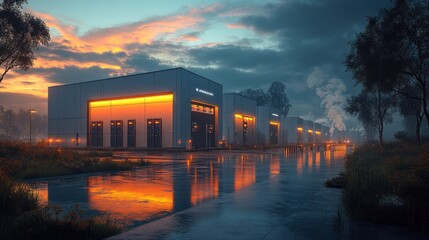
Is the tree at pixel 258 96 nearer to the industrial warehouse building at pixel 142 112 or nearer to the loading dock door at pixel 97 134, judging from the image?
the industrial warehouse building at pixel 142 112

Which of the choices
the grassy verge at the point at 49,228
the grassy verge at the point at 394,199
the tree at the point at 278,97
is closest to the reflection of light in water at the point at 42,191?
the grassy verge at the point at 49,228

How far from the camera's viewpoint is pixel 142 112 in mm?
65750

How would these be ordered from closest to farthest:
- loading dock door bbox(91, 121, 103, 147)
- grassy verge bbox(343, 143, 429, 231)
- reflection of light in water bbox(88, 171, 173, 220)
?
1. grassy verge bbox(343, 143, 429, 231)
2. reflection of light in water bbox(88, 171, 173, 220)
3. loading dock door bbox(91, 121, 103, 147)

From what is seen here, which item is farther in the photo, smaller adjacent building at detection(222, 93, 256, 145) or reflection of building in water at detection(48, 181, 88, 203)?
smaller adjacent building at detection(222, 93, 256, 145)

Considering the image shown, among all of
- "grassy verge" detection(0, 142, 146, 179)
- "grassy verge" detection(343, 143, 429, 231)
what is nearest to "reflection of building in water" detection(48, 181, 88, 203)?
"grassy verge" detection(0, 142, 146, 179)

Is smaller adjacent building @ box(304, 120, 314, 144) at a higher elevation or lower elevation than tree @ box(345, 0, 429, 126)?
lower

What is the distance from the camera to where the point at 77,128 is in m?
74.8

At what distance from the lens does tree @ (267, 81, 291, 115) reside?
576ft

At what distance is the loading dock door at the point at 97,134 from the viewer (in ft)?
236

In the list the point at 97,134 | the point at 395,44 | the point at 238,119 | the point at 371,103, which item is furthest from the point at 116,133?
the point at 395,44

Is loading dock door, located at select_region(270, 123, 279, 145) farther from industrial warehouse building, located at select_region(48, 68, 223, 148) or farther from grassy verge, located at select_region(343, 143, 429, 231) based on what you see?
grassy verge, located at select_region(343, 143, 429, 231)

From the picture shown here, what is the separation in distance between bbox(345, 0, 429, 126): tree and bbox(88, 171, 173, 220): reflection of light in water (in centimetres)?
2074

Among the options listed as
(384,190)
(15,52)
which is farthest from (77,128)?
(384,190)

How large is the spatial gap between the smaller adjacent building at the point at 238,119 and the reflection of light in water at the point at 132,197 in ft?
221
